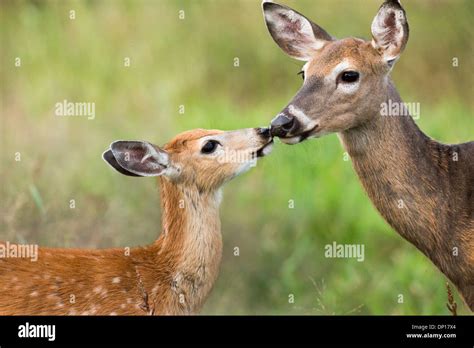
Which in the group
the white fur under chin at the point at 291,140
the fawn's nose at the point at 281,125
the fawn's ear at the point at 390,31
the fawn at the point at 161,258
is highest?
the fawn's ear at the point at 390,31

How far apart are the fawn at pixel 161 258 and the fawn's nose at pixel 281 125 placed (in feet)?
1.27

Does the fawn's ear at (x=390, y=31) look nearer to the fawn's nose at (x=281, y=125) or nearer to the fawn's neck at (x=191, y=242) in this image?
the fawn's nose at (x=281, y=125)

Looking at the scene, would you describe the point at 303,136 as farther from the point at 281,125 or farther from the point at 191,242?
the point at 191,242

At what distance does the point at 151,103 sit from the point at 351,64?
4.08 meters

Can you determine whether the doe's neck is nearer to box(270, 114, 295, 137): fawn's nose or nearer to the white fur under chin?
the white fur under chin

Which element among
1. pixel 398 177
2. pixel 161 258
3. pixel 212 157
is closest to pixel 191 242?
pixel 161 258

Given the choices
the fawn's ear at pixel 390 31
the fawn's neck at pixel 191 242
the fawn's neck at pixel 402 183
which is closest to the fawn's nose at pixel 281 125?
the fawn's neck at pixel 402 183

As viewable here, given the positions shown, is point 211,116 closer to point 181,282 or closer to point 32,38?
point 32,38

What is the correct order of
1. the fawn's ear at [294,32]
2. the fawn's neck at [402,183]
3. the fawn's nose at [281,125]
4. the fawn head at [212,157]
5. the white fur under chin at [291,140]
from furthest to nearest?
the fawn's ear at [294,32] < the fawn head at [212,157] < the fawn's neck at [402,183] < the white fur under chin at [291,140] < the fawn's nose at [281,125]

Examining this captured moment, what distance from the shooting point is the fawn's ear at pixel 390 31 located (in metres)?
10.5

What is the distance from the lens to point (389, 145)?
10.6 m

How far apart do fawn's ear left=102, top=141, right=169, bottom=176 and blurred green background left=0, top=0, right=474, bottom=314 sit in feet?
6.32
